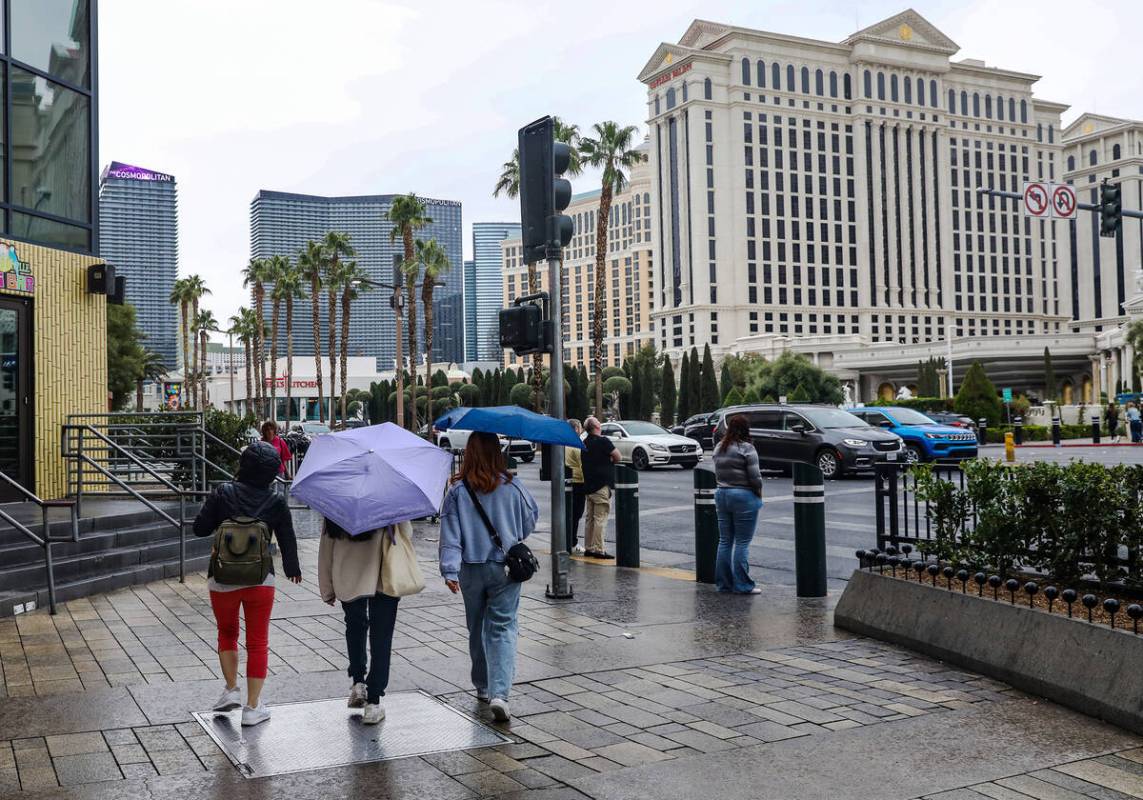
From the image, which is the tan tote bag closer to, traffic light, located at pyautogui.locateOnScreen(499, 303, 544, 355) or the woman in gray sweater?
traffic light, located at pyautogui.locateOnScreen(499, 303, 544, 355)

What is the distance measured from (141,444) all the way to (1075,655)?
47.5 ft

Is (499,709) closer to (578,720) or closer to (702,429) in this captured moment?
(578,720)

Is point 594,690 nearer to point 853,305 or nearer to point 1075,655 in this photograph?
point 1075,655

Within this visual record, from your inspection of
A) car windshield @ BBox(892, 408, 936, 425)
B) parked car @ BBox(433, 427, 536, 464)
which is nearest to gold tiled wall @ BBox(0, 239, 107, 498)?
parked car @ BBox(433, 427, 536, 464)

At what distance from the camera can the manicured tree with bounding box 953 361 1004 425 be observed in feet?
157

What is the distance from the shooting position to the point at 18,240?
1367 cm

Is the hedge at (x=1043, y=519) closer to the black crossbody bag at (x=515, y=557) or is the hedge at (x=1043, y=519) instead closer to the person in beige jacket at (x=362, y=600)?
the black crossbody bag at (x=515, y=557)

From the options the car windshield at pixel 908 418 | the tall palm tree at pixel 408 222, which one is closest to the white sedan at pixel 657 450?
the car windshield at pixel 908 418

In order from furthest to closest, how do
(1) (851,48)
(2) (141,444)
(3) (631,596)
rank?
(1) (851,48)
(2) (141,444)
(3) (631,596)

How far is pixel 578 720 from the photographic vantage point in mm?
5746

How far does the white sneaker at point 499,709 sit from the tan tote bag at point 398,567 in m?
0.71

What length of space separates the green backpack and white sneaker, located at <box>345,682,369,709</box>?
81cm

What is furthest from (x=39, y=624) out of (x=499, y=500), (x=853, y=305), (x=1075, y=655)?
(x=853, y=305)

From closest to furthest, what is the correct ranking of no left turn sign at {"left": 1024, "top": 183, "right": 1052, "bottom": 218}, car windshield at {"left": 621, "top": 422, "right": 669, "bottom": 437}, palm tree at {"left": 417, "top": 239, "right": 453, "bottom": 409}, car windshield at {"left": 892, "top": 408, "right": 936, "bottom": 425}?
no left turn sign at {"left": 1024, "top": 183, "right": 1052, "bottom": 218}
car windshield at {"left": 892, "top": 408, "right": 936, "bottom": 425}
car windshield at {"left": 621, "top": 422, "right": 669, "bottom": 437}
palm tree at {"left": 417, "top": 239, "right": 453, "bottom": 409}
